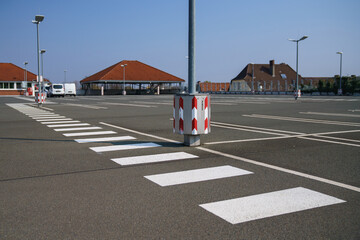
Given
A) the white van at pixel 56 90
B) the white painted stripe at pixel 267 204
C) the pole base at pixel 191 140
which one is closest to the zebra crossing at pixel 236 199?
the white painted stripe at pixel 267 204

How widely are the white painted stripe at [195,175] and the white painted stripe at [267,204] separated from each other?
1042 millimetres

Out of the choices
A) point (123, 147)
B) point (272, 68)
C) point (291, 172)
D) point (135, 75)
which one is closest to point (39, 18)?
point (123, 147)

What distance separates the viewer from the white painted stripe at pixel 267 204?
3.97 metres

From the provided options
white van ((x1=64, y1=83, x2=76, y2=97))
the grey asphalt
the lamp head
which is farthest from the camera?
white van ((x1=64, y1=83, x2=76, y2=97))

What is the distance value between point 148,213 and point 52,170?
2.75 m

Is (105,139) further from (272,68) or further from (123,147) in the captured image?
(272,68)

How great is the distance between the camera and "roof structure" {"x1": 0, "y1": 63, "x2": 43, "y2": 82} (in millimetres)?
77125

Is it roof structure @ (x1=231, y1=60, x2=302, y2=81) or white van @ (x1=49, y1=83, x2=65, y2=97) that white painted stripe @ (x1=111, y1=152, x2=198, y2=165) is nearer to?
white van @ (x1=49, y1=83, x2=65, y2=97)

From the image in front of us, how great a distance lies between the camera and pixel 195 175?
5723 millimetres

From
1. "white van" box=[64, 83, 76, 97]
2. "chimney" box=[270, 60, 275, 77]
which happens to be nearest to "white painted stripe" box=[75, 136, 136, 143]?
"white van" box=[64, 83, 76, 97]

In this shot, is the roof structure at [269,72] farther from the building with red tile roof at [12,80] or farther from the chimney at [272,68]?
the building with red tile roof at [12,80]

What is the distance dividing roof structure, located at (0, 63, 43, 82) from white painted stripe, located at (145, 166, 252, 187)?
258 feet

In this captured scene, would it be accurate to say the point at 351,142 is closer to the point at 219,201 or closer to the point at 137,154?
the point at 137,154

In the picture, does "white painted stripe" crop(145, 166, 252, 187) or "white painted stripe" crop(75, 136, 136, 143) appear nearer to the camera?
"white painted stripe" crop(145, 166, 252, 187)
